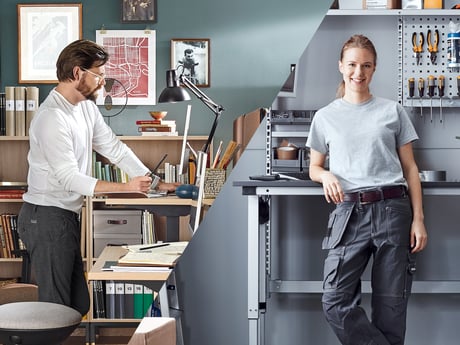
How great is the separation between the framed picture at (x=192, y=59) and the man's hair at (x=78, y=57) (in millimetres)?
104

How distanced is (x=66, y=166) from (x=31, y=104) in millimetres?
87

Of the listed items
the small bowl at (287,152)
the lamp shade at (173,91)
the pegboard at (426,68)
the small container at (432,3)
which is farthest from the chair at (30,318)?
the pegboard at (426,68)

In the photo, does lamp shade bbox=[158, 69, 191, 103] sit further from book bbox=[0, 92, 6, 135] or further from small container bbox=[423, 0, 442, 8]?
small container bbox=[423, 0, 442, 8]

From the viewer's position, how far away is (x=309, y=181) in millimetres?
1868

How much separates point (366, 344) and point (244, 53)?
1.25 meters

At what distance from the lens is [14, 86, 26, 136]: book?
881mm

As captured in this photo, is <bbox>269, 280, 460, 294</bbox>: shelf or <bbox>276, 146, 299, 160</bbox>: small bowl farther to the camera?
<bbox>269, 280, 460, 294</bbox>: shelf

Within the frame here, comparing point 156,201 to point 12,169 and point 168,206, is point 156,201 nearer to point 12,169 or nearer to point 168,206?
point 168,206

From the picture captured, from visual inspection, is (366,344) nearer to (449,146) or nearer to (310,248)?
(310,248)

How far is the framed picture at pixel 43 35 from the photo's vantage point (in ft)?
2.88

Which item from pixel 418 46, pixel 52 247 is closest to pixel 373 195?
pixel 418 46

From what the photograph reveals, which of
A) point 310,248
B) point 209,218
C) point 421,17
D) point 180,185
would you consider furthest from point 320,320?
point 180,185

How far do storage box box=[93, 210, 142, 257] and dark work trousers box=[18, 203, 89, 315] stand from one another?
3 centimetres

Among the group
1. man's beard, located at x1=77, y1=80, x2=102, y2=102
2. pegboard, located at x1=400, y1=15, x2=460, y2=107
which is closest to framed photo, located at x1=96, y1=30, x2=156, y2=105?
man's beard, located at x1=77, y1=80, x2=102, y2=102
